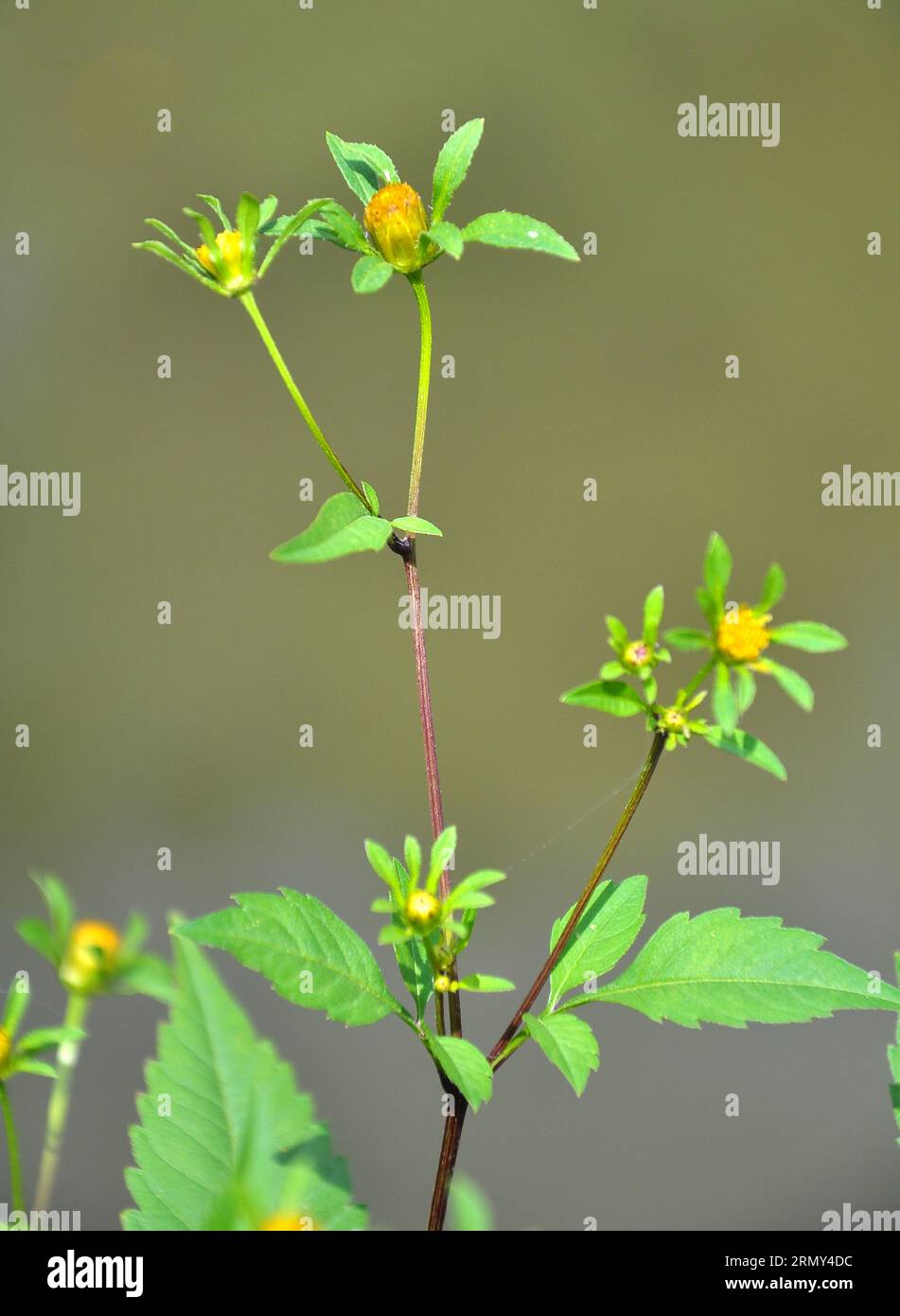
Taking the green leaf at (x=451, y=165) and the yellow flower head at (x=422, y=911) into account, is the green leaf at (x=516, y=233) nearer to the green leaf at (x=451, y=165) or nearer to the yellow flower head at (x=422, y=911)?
the green leaf at (x=451, y=165)

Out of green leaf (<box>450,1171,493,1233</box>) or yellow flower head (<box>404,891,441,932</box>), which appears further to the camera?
yellow flower head (<box>404,891,441,932</box>)

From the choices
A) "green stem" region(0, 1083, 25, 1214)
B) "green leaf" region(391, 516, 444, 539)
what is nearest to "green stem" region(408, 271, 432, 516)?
"green leaf" region(391, 516, 444, 539)

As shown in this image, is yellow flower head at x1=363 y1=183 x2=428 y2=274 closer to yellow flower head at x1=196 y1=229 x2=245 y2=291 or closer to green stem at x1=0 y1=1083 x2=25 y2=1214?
yellow flower head at x1=196 y1=229 x2=245 y2=291

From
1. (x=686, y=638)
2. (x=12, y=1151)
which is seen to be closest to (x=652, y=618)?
(x=686, y=638)

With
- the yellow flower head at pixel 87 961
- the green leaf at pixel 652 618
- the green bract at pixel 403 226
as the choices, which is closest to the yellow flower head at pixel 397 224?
the green bract at pixel 403 226

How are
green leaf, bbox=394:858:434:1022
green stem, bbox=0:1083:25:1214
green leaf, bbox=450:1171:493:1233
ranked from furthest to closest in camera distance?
green leaf, bbox=394:858:434:1022, green stem, bbox=0:1083:25:1214, green leaf, bbox=450:1171:493:1233
